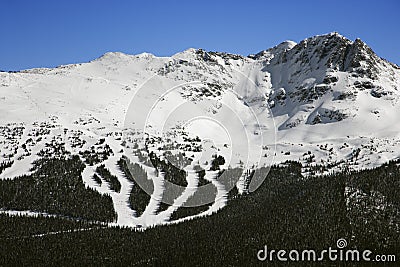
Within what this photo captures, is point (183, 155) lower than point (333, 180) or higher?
higher

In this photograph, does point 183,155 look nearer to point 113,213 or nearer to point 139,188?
point 139,188

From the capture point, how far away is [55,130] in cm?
19925

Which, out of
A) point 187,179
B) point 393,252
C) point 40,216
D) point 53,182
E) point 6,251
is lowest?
point 6,251

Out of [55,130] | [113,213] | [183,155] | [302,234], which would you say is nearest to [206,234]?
[302,234]

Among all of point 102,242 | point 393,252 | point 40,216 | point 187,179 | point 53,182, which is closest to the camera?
point 393,252

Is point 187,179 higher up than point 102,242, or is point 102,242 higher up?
point 187,179

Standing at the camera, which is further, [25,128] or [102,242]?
[25,128]

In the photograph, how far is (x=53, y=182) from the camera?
15688 cm

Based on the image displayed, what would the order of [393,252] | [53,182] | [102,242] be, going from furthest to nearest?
[53,182] → [102,242] → [393,252]

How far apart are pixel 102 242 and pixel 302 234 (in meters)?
56.1

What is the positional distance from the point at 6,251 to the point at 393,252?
101 metres

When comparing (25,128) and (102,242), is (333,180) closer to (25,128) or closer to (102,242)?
(102,242)

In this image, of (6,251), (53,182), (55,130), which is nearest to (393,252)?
(6,251)

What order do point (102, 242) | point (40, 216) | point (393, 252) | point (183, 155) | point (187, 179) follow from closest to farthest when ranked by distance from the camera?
1. point (393, 252)
2. point (102, 242)
3. point (40, 216)
4. point (187, 179)
5. point (183, 155)
